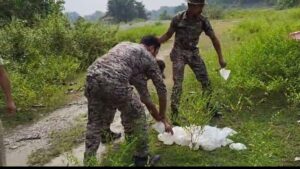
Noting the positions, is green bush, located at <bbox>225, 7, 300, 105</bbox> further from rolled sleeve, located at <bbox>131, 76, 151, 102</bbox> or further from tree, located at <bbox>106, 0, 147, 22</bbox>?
tree, located at <bbox>106, 0, 147, 22</bbox>

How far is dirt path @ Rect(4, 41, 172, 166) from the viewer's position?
5699 millimetres

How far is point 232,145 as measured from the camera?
17.8 feet

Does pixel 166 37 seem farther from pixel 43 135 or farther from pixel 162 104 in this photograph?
pixel 43 135

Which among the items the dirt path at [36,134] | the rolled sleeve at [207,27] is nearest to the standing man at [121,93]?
the dirt path at [36,134]

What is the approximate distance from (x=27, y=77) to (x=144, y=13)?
152ft

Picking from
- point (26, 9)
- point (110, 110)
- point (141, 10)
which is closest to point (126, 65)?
point (110, 110)

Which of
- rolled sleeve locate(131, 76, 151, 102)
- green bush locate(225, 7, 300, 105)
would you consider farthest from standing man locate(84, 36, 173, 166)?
green bush locate(225, 7, 300, 105)

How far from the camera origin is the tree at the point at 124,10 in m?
49.6

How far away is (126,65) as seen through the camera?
4.59 meters

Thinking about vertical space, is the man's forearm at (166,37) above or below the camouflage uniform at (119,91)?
above

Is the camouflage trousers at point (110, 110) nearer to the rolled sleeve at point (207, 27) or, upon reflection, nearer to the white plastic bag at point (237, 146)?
the white plastic bag at point (237, 146)

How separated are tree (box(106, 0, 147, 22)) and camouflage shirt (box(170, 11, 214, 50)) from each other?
139 feet

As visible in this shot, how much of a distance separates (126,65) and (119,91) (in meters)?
0.26

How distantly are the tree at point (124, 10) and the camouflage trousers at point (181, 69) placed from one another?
42.4 m
